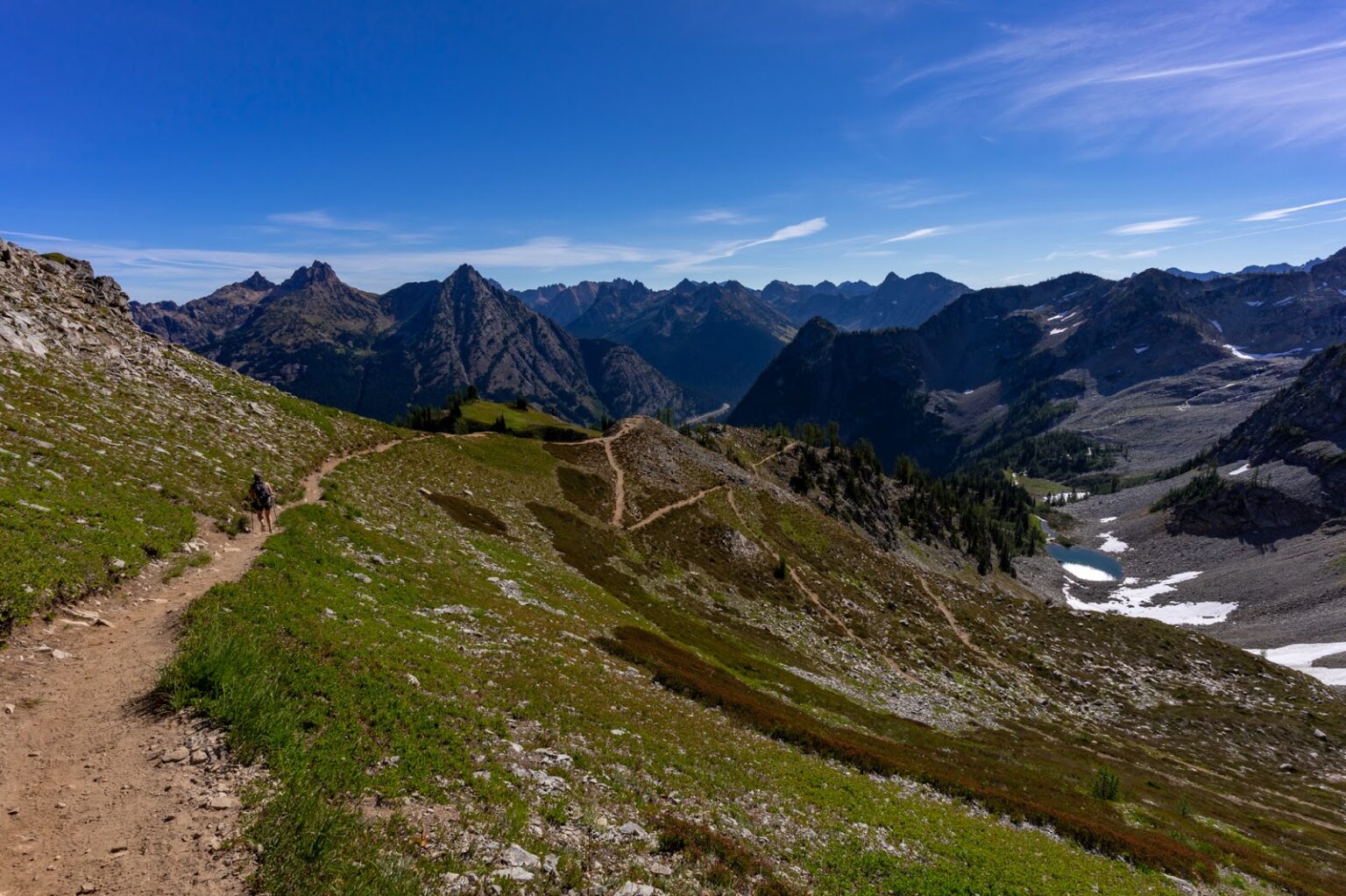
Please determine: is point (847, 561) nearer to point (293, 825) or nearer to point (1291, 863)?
point (1291, 863)

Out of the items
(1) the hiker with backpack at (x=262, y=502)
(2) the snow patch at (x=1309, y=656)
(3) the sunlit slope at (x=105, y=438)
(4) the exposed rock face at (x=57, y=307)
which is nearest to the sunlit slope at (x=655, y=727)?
(1) the hiker with backpack at (x=262, y=502)

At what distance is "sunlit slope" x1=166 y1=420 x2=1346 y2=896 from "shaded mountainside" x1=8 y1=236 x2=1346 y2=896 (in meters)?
0.13

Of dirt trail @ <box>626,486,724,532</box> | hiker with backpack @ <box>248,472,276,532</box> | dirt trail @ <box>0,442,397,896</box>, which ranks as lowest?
dirt trail @ <box>626,486,724,532</box>

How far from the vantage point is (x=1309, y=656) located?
4988 inches

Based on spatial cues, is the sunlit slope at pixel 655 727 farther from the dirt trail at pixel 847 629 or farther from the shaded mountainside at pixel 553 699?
the dirt trail at pixel 847 629

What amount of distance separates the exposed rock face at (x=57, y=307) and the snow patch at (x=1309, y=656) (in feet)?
628

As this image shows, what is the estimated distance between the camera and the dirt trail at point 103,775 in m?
7.98

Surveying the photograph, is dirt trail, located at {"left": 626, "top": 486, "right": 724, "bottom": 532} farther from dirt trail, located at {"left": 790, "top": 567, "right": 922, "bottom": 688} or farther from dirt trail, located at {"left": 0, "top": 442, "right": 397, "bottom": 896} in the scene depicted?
dirt trail, located at {"left": 0, "top": 442, "right": 397, "bottom": 896}

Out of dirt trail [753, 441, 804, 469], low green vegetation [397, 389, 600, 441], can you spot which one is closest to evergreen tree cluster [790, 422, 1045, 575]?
dirt trail [753, 441, 804, 469]

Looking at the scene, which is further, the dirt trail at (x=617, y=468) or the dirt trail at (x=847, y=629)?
the dirt trail at (x=617, y=468)

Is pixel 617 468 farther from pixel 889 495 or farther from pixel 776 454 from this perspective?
pixel 889 495

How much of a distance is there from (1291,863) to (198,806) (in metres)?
54.0

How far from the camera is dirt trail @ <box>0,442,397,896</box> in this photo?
7977mm

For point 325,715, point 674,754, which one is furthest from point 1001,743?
point 325,715
